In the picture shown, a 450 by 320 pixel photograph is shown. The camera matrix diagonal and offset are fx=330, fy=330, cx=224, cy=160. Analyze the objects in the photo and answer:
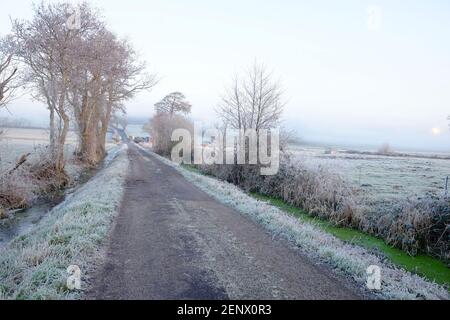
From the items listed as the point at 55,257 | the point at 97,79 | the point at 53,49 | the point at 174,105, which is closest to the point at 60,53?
the point at 53,49

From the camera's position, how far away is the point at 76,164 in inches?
1118

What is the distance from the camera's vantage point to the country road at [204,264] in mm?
5352

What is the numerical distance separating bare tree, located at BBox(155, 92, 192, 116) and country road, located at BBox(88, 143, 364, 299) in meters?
51.4

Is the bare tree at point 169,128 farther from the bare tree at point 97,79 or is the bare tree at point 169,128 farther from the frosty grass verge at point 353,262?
the frosty grass verge at point 353,262

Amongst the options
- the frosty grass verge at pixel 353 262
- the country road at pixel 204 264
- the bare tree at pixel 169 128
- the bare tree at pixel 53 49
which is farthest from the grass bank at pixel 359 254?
the bare tree at pixel 169 128

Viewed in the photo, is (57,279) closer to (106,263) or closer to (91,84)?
(106,263)

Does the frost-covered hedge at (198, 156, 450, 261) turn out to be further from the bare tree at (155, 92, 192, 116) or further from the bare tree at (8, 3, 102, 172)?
the bare tree at (155, 92, 192, 116)

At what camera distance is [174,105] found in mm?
61250

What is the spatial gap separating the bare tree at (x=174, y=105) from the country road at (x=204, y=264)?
169 ft

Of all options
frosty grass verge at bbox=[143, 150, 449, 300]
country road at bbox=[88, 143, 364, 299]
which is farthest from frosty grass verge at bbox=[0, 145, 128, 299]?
frosty grass verge at bbox=[143, 150, 449, 300]

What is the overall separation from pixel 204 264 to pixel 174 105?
2237 inches

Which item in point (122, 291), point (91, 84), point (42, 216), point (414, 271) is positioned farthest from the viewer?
point (91, 84)
